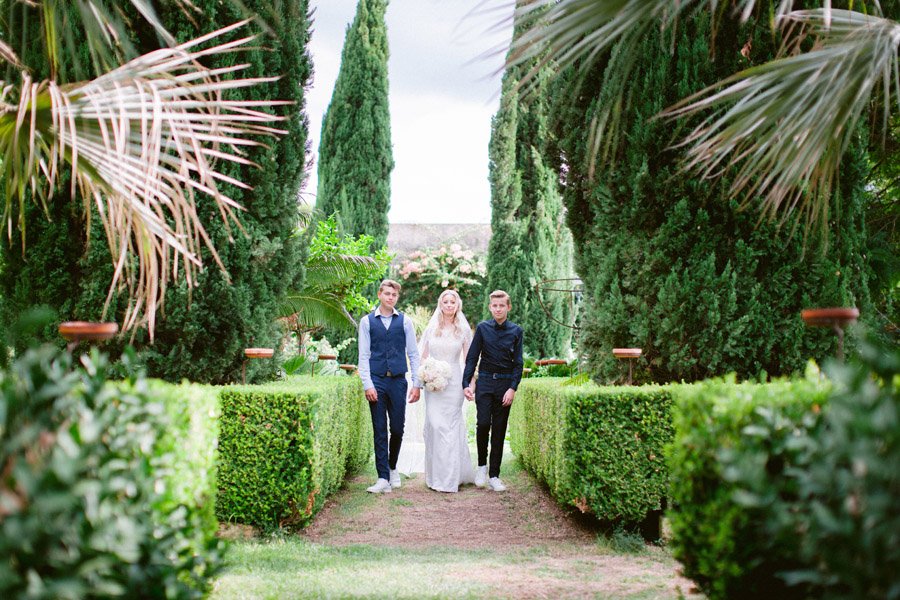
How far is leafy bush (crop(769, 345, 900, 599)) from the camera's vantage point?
159 centimetres

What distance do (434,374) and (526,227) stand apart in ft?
27.8

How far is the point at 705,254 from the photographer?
5.56m

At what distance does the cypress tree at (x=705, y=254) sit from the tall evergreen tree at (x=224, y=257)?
259 centimetres

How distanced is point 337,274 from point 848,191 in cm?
753

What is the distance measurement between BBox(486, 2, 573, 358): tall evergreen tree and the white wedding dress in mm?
7391

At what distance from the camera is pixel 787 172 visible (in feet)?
11.7

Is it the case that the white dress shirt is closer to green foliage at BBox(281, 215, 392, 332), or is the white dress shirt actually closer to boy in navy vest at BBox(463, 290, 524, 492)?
boy in navy vest at BBox(463, 290, 524, 492)

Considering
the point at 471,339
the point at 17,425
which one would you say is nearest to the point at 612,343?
the point at 471,339

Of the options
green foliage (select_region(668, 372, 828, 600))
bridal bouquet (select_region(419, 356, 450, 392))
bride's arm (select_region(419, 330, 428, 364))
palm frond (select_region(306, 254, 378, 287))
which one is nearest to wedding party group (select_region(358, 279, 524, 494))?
bridal bouquet (select_region(419, 356, 450, 392))

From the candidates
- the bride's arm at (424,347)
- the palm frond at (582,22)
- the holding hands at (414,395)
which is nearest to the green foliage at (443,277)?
the bride's arm at (424,347)

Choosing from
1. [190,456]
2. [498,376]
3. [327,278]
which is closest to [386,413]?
[498,376]

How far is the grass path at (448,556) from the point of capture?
404cm

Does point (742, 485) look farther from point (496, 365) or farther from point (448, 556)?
point (496, 365)

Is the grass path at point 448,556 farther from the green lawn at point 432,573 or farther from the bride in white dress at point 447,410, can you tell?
the bride in white dress at point 447,410
